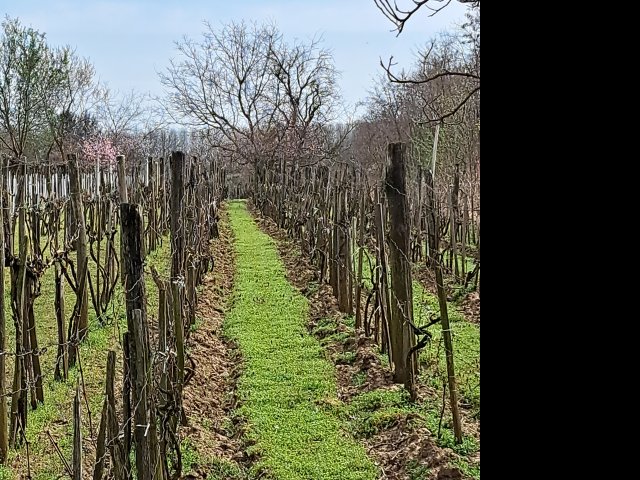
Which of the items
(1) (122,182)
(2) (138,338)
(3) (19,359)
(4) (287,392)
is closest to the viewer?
(2) (138,338)

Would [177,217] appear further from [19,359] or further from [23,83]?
[23,83]

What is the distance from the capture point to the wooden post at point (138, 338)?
2.22 m

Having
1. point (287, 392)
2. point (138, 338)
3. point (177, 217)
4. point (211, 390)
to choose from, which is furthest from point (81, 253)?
point (138, 338)

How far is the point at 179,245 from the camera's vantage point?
5418 mm

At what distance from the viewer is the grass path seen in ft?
11.3

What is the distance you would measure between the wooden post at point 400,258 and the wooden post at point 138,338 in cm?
188

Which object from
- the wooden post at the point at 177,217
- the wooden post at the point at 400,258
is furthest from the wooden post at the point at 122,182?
the wooden post at the point at 400,258

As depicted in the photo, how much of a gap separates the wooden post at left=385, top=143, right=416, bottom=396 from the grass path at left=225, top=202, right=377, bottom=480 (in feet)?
1.89

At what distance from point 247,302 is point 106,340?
2044 mm

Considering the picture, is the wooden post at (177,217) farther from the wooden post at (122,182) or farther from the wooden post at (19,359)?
the wooden post at (19,359)

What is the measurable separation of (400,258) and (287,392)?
1209mm

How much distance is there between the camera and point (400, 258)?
4.09 m
